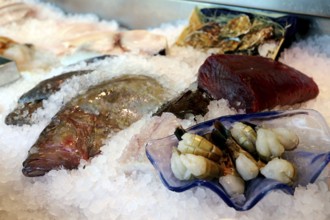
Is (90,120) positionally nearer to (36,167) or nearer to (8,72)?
(36,167)

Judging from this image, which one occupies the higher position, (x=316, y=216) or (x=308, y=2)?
(x=308, y=2)

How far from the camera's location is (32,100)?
1605mm

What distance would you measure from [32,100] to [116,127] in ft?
1.57

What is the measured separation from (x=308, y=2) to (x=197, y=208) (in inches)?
52.5

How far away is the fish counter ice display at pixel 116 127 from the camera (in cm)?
102

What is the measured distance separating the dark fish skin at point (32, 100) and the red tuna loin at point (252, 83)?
58 centimetres

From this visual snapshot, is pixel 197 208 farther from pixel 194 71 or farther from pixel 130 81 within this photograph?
pixel 194 71

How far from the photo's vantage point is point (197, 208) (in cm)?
100

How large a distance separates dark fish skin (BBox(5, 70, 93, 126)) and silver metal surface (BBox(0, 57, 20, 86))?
0.37 m

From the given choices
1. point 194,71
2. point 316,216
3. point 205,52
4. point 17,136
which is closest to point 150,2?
point 205,52

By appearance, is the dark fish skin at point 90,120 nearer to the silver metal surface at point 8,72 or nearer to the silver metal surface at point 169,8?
the silver metal surface at point 8,72

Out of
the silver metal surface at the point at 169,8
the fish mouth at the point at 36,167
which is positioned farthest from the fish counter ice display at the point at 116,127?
the silver metal surface at the point at 169,8

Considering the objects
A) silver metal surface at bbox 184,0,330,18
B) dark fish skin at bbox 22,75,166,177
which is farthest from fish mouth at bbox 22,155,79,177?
silver metal surface at bbox 184,0,330,18

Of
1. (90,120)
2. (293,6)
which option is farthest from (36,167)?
(293,6)
